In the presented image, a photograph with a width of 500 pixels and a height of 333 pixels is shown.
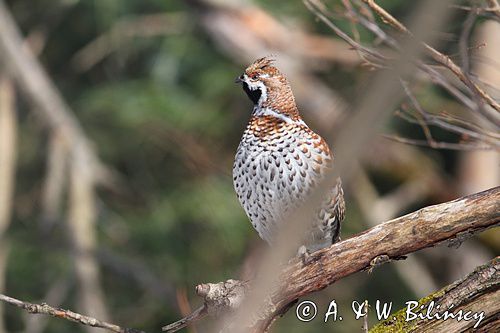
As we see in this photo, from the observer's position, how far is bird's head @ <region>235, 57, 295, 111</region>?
13.9ft

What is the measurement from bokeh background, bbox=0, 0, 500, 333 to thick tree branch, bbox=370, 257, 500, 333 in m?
5.40

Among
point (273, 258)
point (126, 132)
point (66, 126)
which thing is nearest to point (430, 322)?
point (273, 258)

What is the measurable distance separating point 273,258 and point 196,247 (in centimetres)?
971

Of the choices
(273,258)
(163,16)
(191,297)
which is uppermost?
(163,16)

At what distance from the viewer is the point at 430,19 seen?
3.87ft

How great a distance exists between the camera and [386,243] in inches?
128

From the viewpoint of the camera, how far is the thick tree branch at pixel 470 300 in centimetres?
310

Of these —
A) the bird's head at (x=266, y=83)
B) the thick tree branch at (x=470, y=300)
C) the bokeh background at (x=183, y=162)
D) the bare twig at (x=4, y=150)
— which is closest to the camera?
the thick tree branch at (x=470, y=300)

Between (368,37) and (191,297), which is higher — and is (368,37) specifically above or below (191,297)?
above

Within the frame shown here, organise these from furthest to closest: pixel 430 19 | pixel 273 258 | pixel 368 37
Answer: pixel 368 37 < pixel 273 258 < pixel 430 19

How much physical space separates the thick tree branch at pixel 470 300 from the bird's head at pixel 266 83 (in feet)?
4.76

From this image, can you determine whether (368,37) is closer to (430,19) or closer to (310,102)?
(310,102)

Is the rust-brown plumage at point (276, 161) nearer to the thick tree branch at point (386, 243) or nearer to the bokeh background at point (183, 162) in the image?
the thick tree branch at point (386, 243)

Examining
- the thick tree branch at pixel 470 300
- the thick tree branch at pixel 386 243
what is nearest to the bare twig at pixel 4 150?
the thick tree branch at pixel 386 243
